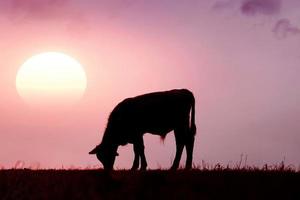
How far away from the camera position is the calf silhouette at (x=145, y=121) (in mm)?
20703

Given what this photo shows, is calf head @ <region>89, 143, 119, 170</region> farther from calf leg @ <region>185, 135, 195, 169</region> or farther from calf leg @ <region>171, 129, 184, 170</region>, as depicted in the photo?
calf leg @ <region>185, 135, 195, 169</region>

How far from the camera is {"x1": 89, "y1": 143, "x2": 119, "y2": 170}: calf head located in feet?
67.2

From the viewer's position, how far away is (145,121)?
69.7 feet

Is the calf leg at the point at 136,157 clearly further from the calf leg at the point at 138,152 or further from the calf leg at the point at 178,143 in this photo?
the calf leg at the point at 178,143

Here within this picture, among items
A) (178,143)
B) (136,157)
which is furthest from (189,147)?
(136,157)
